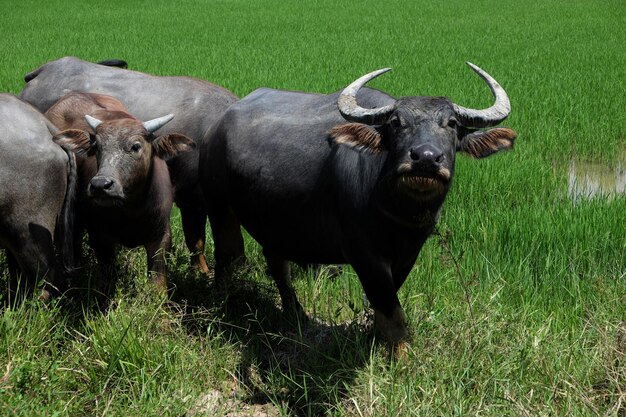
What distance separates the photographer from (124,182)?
14.7ft

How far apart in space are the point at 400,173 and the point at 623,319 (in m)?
1.62

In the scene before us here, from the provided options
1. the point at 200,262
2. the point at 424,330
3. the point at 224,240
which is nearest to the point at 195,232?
the point at 200,262

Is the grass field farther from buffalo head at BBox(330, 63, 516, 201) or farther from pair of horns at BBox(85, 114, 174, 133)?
pair of horns at BBox(85, 114, 174, 133)

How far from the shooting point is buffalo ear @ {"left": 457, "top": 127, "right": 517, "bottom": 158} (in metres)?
3.89

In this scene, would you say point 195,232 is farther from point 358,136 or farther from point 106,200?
point 358,136

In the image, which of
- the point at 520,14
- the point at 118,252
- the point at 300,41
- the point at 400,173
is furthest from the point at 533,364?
the point at 520,14

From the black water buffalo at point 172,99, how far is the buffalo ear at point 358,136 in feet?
6.02

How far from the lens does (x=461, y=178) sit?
723 cm

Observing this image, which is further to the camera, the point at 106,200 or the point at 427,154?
the point at 106,200

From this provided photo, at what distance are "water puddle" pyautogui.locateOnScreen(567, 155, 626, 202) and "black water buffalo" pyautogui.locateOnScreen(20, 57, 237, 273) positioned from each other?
350cm

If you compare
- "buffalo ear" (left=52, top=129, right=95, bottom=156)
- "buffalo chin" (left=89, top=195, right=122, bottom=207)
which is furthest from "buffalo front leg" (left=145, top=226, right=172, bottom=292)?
"buffalo ear" (left=52, top=129, right=95, bottom=156)

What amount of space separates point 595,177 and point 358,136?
5.30 meters

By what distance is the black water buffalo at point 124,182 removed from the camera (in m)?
4.48

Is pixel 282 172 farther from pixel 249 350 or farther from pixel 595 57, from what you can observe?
pixel 595 57
